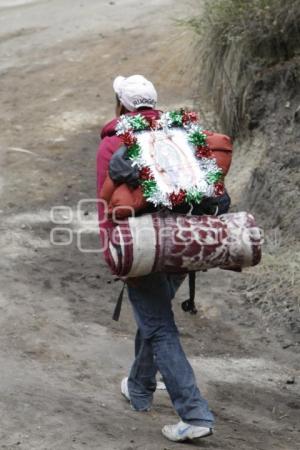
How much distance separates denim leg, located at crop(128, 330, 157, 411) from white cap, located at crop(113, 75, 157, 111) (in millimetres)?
1121

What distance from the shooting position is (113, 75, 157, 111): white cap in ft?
15.4

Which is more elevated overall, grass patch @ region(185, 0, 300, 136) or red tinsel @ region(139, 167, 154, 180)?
grass patch @ region(185, 0, 300, 136)

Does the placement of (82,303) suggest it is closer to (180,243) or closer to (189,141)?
(189,141)

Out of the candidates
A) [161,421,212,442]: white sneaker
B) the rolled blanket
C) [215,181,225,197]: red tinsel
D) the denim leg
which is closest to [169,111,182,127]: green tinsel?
[215,181,225,197]: red tinsel

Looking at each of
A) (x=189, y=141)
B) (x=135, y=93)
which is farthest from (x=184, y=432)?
(x=135, y=93)

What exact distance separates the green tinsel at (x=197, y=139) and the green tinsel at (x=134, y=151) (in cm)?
27

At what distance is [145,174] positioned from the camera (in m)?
4.46

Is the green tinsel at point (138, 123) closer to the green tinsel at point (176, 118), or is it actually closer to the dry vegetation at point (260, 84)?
the green tinsel at point (176, 118)

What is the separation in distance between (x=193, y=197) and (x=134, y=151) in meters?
0.33

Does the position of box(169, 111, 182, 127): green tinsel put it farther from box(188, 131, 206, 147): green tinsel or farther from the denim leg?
the denim leg

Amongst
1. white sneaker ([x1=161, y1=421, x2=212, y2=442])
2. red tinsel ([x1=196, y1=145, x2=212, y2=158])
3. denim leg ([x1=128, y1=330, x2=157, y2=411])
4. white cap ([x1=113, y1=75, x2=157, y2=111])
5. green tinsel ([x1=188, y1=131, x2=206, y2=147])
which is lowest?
white sneaker ([x1=161, y1=421, x2=212, y2=442])

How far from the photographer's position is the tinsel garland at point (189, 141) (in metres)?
4.43

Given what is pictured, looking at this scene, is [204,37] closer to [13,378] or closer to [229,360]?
[229,360]

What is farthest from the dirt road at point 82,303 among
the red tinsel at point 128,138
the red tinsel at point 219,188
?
the red tinsel at point 128,138
